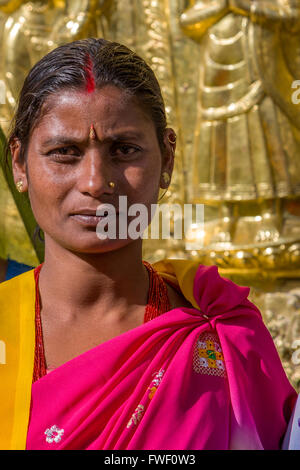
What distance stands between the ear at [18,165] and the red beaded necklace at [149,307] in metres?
0.17

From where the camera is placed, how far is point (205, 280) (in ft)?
4.54

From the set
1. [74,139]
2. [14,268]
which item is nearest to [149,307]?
[74,139]

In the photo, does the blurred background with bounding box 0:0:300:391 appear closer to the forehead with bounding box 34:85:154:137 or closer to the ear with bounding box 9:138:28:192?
the ear with bounding box 9:138:28:192

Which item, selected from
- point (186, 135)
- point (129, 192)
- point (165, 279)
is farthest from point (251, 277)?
point (129, 192)

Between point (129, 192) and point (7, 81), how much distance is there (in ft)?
8.59

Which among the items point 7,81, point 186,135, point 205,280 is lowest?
point 205,280

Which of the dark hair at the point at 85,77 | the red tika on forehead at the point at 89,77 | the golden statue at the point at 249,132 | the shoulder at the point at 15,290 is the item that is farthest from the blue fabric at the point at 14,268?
the golden statue at the point at 249,132

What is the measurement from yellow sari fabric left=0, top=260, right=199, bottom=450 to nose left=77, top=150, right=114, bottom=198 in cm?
24

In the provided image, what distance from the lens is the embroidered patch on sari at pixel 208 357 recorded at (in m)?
1.24

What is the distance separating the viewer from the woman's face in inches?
46.2

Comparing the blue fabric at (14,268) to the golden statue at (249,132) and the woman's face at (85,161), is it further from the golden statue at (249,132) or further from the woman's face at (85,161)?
the golden statue at (249,132)

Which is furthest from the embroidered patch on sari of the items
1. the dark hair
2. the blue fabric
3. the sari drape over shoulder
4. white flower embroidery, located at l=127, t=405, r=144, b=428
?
the blue fabric

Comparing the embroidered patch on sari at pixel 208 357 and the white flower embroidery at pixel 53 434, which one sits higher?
the embroidered patch on sari at pixel 208 357
